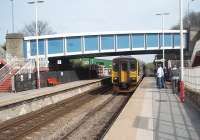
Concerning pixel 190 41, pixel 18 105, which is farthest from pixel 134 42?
pixel 18 105

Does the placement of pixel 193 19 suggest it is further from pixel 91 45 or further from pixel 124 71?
pixel 124 71

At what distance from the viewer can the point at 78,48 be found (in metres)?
66.1

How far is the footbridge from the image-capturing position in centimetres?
6506

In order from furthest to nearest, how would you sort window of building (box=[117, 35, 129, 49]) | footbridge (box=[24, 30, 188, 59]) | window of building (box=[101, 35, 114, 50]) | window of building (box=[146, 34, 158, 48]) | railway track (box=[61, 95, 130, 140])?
window of building (box=[146, 34, 158, 48]), window of building (box=[117, 35, 129, 49]), window of building (box=[101, 35, 114, 50]), footbridge (box=[24, 30, 188, 59]), railway track (box=[61, 95, 130, 140])

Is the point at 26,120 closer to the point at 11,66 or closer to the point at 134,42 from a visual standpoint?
the point at 11,66

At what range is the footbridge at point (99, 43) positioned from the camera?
65062 millimetres

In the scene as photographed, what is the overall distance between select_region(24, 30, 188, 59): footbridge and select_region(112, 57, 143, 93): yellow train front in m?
27.8

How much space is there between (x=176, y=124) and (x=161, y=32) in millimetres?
54882

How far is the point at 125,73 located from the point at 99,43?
30.3 metres

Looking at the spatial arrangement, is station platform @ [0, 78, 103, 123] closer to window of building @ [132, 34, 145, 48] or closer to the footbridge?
the footbridge

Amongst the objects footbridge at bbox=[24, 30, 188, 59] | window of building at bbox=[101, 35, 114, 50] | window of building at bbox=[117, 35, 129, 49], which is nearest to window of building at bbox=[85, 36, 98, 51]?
footbridge at bbox=[24, 30, 188, 59]

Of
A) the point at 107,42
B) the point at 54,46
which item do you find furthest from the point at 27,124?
the point at 107,42

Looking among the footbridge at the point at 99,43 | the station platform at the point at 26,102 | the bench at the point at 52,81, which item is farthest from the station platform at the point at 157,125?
the footbridge at the point at 99,43

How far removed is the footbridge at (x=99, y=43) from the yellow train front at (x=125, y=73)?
27.8m
